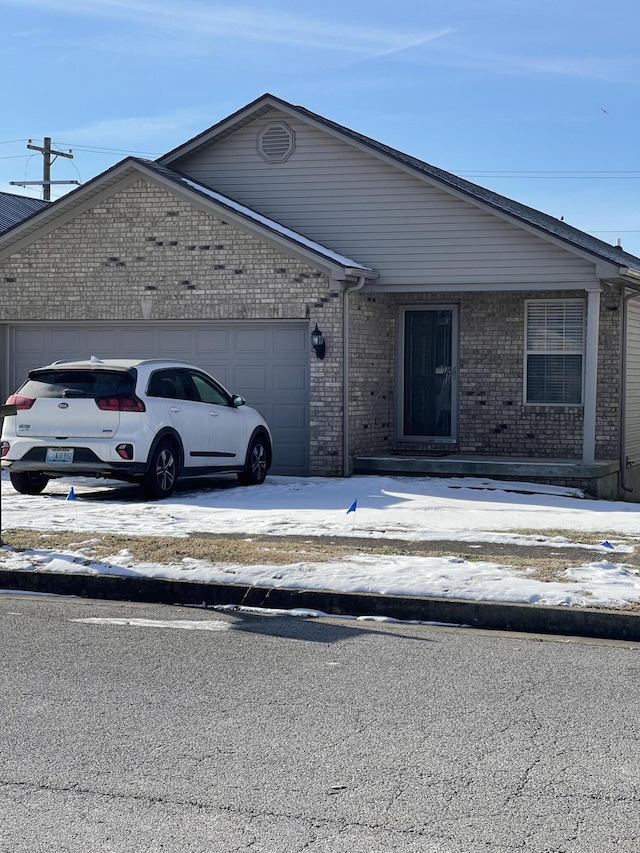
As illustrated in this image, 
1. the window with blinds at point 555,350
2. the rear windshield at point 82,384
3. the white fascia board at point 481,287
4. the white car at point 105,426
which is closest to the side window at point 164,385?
the white car at point 105,426

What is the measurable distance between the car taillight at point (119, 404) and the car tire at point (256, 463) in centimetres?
251

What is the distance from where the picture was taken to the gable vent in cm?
1911

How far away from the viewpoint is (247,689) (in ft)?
20.8

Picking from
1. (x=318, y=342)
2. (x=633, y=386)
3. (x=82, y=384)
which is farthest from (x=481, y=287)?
(x=82, y=384)

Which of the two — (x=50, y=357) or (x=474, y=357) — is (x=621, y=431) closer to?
(x=474, y=357)

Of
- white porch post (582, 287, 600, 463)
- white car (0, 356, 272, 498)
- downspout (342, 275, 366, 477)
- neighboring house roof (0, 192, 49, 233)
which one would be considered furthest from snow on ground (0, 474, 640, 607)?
neighboring house roof (0, 192, 49, 233)

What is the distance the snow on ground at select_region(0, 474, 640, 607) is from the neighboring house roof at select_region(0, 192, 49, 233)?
41.3 feet

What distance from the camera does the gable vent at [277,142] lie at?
A: 19.1 meters

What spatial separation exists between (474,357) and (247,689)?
1319 cm

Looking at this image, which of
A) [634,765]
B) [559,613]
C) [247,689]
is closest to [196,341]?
[559,613]

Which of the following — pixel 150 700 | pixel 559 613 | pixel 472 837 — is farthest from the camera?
pixel 559 613

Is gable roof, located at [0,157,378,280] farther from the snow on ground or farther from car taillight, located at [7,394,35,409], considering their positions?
car taillight, located at [7,394,35,409]

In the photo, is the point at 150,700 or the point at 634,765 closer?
the point at 634,765

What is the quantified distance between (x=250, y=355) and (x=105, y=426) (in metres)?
4.67
